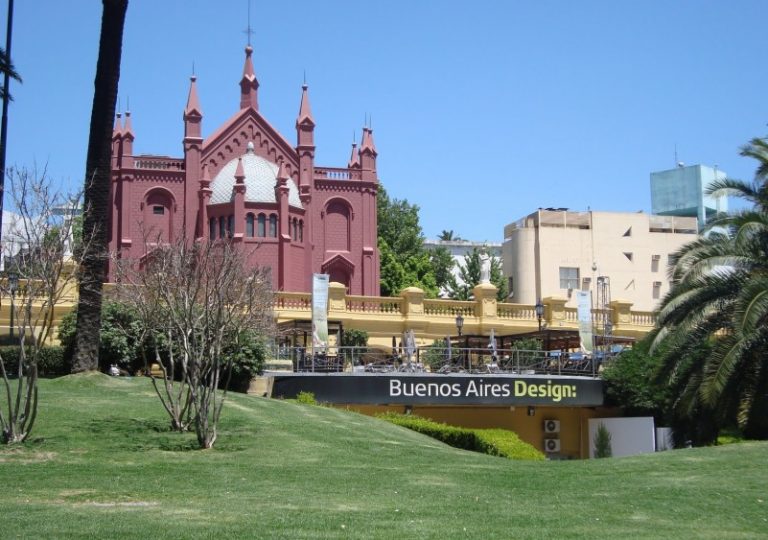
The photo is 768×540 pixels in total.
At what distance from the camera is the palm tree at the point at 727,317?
987 inches

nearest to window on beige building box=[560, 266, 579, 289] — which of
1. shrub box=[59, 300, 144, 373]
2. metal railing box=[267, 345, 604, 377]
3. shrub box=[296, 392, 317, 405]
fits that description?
metal railing box=[267, 345, 604, 377]

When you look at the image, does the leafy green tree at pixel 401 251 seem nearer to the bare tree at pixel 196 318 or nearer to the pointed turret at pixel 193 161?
the pointed turret at pixel 193 161

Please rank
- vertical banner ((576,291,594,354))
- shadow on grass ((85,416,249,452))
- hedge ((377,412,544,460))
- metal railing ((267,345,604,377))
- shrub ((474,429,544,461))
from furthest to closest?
vertical banner ((576,291,594,354)) < metal railing ((267,345,604,377)) < hedge ((377,412,544,460)) < shrub ((474,429,544,461)) < shadow on grass ((85,416,249,452))

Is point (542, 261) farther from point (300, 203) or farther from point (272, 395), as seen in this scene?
point (272, 395)

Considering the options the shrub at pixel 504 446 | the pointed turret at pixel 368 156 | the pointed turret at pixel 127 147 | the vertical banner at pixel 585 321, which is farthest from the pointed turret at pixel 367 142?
the shrub at pixel 504 446

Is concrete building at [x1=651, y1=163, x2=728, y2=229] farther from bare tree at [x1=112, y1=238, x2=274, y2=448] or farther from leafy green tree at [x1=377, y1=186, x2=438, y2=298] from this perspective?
bare tree at [x1=112, y1=238, x2=274, y2=448]

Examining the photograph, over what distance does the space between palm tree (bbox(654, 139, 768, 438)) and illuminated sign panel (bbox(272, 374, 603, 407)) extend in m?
5.91

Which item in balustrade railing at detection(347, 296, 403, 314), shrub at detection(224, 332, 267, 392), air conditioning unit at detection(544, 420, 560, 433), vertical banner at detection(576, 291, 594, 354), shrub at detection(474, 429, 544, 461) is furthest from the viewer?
balustrade railing at detection(347, 296, 403, 314)

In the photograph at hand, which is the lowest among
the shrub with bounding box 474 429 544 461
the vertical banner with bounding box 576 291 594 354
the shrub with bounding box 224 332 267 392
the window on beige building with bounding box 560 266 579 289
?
the shrub with bounding box 474 429 544 461

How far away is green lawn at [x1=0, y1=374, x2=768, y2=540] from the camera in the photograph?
12.3m

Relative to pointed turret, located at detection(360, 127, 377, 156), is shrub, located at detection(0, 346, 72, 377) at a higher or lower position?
lower

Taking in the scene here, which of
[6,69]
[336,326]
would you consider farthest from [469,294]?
[6,69]

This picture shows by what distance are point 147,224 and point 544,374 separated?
29594 millimetres

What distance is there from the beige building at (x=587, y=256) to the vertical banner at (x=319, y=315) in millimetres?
29294
